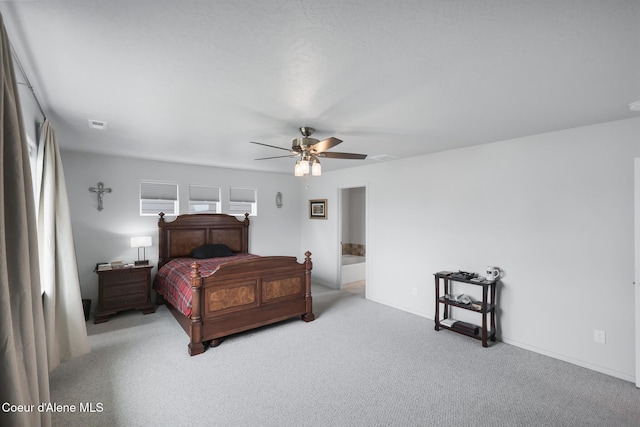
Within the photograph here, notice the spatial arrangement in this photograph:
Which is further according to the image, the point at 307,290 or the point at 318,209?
the point at 318,209

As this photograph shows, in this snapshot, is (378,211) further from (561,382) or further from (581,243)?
(561,382)

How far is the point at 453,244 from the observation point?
163 inches

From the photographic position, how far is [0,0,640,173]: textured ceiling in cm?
141

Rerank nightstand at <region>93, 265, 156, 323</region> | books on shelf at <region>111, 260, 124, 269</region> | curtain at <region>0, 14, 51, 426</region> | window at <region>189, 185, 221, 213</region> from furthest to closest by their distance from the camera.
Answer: window at <region>189, 185, 221, 213</region> < books on shelf at <region>111, 260, 124, 269</region> < nightstand at <region>93, 265, 156, 323</region> < curtain at <region>0, 14, 51, 426</region>

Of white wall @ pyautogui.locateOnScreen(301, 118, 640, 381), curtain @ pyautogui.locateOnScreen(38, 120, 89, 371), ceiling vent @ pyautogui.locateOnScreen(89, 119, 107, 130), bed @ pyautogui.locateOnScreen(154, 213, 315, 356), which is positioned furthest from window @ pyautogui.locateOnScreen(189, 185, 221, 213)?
white wall @ pyautogui.locateOnScreen(301, 118, 640, 381)

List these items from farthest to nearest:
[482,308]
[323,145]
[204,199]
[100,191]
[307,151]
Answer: [204,199] < [100,191] < [482,308] < [307,151] < [323,145]

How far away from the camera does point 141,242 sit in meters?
4.72

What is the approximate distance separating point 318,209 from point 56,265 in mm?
4635

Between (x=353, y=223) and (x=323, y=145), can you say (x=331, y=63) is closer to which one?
(x=323, y=145)

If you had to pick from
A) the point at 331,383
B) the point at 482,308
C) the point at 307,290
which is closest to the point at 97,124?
the point at 307,290

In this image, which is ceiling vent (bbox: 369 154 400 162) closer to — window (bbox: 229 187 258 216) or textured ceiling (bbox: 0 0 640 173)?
textured ceiling (bbox: 0 0 640 173)

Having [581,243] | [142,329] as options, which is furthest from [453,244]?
[142,329]

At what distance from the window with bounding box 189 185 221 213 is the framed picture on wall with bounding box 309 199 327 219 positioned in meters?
2.00

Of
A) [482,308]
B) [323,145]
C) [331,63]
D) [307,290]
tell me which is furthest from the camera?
[307,290]
